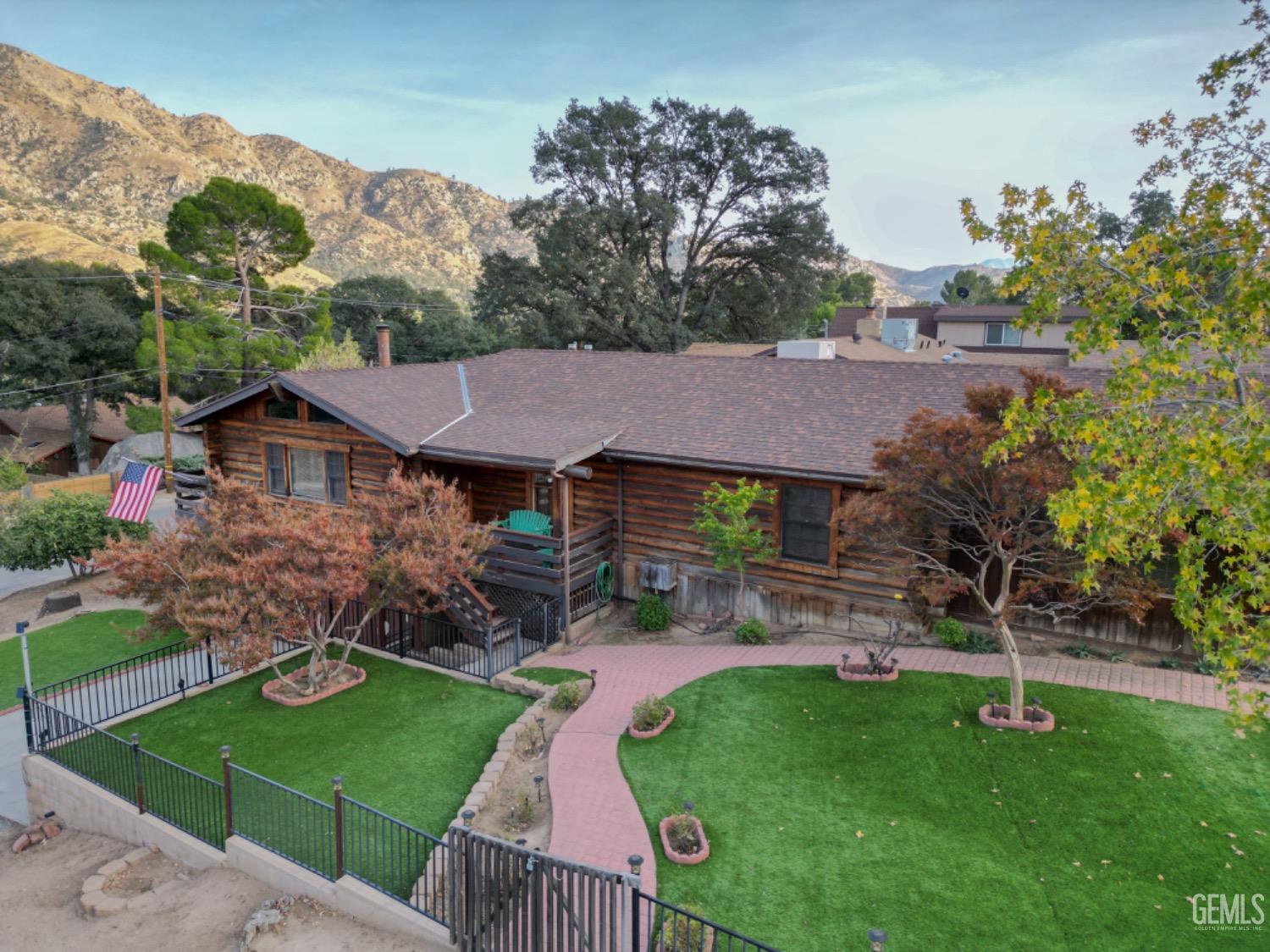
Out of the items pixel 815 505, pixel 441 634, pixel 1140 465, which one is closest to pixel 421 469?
Result: pixel 441 634

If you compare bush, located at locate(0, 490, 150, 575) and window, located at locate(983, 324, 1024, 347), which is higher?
window, located at locate(983, 324, 1024, 347)

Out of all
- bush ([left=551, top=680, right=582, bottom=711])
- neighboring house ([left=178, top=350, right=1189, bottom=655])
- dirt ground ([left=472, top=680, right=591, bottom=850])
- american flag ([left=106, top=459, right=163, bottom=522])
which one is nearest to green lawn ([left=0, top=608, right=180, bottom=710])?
american flag ([left=106, top=459, right=163, bottom=522])

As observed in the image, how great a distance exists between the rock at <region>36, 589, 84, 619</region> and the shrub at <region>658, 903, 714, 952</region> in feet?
67.8

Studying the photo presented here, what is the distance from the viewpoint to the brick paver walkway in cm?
924

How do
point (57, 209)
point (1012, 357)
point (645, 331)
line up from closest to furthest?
point (1012, 357) → point (645, 331) → point (57, 209)

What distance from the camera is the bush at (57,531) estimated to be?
2259 centimetres

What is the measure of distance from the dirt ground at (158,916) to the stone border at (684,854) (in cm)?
250

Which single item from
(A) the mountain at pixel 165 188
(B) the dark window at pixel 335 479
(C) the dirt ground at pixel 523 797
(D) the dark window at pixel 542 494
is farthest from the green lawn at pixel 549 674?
(A) the mountain at pixel 165 188

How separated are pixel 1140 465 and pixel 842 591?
9.22m

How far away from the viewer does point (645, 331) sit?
4728cm

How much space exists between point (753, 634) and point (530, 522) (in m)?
5.60

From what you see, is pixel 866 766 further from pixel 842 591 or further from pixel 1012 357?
pixel 1012 357

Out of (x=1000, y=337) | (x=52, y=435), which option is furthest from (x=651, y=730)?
(x=52, y=435)

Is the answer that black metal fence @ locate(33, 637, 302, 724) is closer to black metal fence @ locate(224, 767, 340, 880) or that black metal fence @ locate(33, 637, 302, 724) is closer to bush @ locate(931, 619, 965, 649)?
black metal fence @ locate(224, 767, 340, 880)
